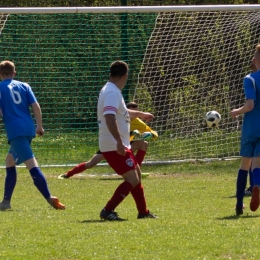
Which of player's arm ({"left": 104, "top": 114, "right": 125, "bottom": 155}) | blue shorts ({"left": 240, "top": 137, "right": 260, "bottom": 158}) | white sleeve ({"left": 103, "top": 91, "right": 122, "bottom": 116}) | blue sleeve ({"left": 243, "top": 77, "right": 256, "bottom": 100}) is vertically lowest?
blue shorts ({"left": 240, "top": 137, "right": 260, "bottom": 158})

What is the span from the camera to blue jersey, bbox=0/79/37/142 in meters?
8.98

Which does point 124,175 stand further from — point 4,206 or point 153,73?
point 153,73

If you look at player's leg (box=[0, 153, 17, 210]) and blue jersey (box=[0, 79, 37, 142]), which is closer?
blue jersey (box=[0, 79, 37, 142])

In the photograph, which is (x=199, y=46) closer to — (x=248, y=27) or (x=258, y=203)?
(x=248, y=27)

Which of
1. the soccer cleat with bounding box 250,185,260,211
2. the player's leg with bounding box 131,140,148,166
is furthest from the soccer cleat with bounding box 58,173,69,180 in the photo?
the soccer cleat with bounding box 250,185,260,211

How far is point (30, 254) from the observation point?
618 cm

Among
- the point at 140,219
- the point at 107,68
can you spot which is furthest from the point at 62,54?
the point at 140,219

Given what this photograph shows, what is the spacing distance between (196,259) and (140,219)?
6.87 feet

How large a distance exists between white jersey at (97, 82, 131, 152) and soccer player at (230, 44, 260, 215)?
43.6 inches

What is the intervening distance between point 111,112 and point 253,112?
155 cm

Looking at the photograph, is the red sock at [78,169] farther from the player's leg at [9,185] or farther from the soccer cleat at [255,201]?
the soccer cleat at [255,201]

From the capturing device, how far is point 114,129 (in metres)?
7.55

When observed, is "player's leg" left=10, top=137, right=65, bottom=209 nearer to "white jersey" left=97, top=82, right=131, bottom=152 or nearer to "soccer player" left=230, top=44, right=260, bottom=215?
"white jersey" left=97, top=82, right=131, bottom=152

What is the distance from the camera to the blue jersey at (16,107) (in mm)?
8984
